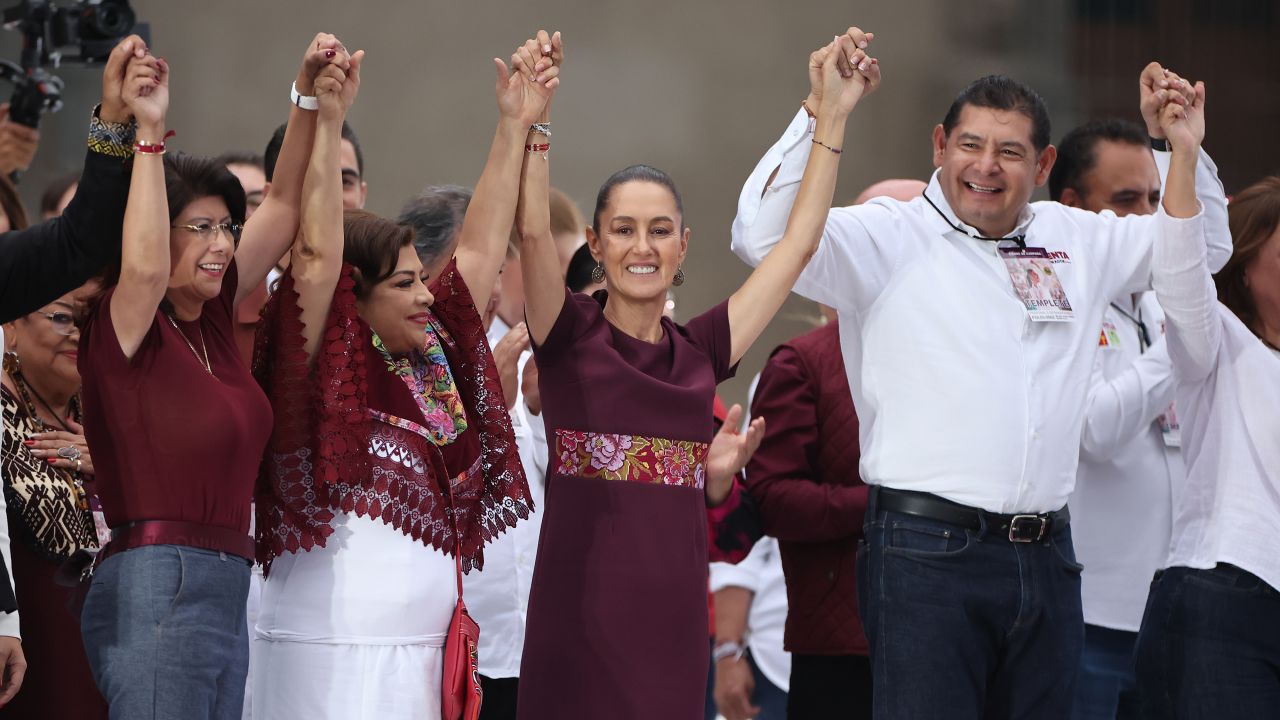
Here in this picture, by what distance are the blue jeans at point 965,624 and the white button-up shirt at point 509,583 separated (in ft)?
2.75

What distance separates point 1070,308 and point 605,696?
112 cm

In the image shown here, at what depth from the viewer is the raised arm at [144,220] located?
2158mm

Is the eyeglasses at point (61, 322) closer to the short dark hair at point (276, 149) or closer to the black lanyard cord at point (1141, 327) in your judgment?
the short dark hair at point (276, 149)

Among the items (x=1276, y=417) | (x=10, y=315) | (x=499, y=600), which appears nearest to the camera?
(x=10, y=315)

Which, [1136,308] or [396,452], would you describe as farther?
[1136,308]

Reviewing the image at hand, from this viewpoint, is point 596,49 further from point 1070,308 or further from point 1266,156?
point 1070,308

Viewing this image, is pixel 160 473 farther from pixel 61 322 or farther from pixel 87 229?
pixel 61 322

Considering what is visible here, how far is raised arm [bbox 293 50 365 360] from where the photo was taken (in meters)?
2.34

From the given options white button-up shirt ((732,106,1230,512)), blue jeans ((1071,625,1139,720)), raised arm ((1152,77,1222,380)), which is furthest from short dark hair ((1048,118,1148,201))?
blue jeans ((1071,625,1139,720))

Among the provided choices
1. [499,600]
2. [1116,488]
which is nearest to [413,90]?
[499,600]

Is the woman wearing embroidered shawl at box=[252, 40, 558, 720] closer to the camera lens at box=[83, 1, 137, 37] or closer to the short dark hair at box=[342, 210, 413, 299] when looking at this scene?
the short dark hair at box=[342, 210, 413, 299]

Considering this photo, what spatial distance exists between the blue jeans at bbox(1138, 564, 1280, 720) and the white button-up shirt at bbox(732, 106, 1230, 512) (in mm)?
362

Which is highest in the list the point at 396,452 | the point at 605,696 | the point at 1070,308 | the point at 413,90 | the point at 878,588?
the point at 413,90

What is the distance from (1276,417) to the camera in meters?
2.87
